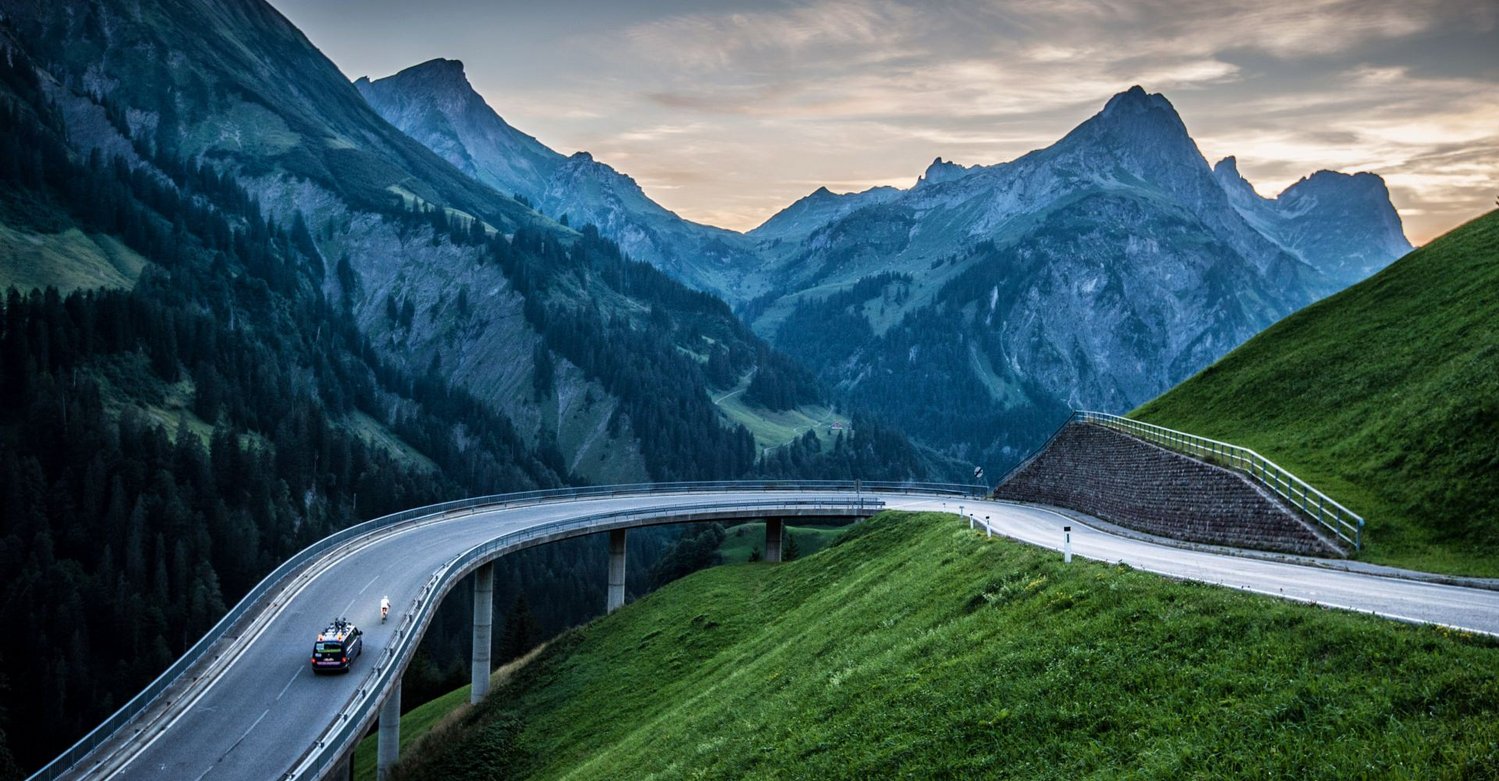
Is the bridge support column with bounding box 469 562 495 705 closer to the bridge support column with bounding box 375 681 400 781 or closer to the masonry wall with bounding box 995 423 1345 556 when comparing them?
the bridge support column with bounding box 375 681 400 781

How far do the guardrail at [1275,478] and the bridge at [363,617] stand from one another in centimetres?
398

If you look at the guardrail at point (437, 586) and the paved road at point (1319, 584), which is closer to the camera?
the paved road at point (1319, 584)

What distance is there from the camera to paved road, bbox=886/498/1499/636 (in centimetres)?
2127

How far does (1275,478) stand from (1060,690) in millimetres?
26281

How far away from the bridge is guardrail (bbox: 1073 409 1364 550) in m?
3.98

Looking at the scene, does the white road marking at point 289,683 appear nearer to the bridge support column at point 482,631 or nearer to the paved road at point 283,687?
the paved road at point 283,687

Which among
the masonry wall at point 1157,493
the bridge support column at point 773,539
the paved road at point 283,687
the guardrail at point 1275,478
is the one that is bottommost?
the bridge support column at point 773,539

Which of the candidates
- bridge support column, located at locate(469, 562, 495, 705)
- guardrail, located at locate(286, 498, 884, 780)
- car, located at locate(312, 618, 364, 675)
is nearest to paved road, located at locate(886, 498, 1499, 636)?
guardrail, located at locate(286, 498, 884, 780)

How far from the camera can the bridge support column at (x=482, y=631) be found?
232ft

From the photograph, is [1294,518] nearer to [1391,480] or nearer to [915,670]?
[1391,480]

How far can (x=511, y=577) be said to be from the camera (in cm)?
17462

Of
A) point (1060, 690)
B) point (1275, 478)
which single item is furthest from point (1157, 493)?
point (1060, 690)

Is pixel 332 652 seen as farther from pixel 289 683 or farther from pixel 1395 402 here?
pixel 1395 402

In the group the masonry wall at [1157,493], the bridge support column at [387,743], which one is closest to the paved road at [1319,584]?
the masonry wall at [1157,493]
